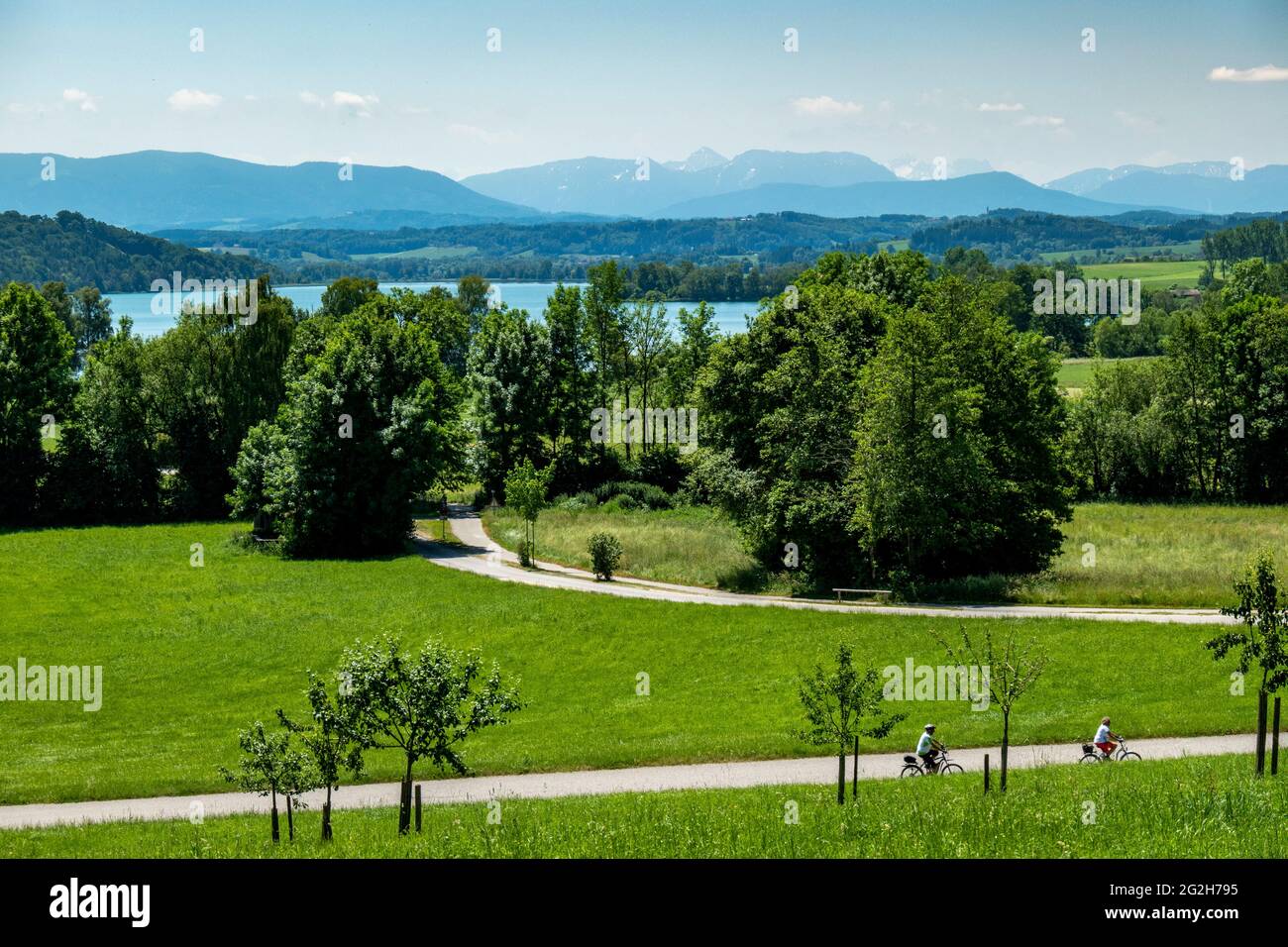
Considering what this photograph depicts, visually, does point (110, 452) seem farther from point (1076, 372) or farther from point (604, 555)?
point (1076, 372)

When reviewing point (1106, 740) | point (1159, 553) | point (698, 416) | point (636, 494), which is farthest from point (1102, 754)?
point (636, 494)

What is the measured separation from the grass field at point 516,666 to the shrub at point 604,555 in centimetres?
439

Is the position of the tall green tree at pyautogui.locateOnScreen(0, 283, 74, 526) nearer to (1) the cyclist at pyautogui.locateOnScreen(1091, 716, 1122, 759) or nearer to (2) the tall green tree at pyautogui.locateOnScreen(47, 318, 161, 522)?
(2) the tall green tree at pyautogui.locateOnScreen(47, 318, 161, 522)

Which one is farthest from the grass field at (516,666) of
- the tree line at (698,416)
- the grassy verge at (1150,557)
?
the tree line at (698,416)

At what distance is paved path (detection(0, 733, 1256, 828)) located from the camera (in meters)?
22.7

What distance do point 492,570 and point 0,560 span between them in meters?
26.4

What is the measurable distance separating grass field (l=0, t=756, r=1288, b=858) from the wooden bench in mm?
20556

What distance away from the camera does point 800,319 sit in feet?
165

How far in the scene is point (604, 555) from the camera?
4959 cm

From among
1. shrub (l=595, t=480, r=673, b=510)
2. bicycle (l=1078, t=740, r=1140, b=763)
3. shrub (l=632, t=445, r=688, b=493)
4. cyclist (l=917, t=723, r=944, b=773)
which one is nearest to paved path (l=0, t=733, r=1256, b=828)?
bicycle (l=1078, t=740, r=1140, b=763)

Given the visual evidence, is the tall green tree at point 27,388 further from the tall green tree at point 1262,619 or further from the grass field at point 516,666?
the tall green tree at point 1262,619

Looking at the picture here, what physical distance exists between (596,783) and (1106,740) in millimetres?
11316

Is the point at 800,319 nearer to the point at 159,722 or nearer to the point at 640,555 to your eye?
the point at 640,555
